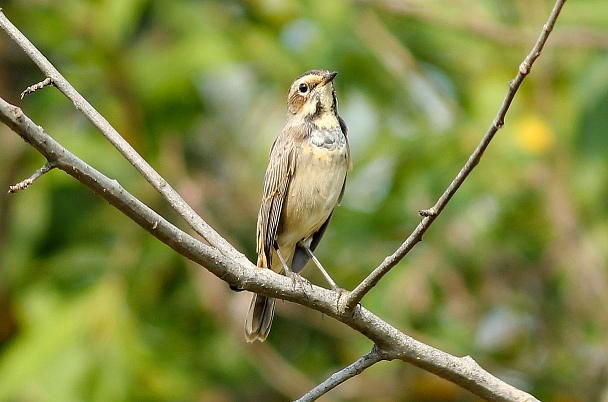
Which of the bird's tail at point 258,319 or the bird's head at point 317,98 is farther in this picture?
the bird's head at point 317,98

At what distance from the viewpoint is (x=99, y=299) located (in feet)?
23.7

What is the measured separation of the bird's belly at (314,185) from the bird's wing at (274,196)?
5 centimetres

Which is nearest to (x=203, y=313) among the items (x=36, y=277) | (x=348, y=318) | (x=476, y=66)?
(x=36, y=277)

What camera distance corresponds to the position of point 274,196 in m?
5.76

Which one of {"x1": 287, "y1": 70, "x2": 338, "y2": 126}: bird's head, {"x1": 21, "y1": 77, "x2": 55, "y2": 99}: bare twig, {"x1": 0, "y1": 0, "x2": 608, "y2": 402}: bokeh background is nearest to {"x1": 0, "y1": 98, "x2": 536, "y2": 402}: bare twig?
{"x1": 21, "y1": 77, "x2": 55, "y2": 99}: bare twig

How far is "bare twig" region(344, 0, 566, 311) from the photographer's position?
2865 millimetres

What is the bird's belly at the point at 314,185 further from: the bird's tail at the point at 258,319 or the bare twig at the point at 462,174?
the bare twig at the point at 462,174

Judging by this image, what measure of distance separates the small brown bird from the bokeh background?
1.15m

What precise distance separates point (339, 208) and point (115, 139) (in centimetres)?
418

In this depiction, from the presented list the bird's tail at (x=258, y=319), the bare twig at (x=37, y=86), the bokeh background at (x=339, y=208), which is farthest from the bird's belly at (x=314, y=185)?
the bare twig at (x=37, y=86)

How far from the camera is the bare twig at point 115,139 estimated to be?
327 centimetres

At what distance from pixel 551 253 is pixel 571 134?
1.18 m

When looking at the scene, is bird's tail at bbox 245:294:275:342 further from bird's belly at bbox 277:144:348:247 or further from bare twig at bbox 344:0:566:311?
bare twig at bbox 344:0:566:311

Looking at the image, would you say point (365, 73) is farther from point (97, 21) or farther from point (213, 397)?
point (213, 397)
